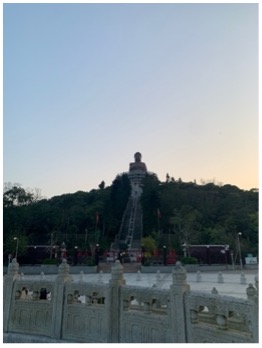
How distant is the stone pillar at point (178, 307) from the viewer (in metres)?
5.65

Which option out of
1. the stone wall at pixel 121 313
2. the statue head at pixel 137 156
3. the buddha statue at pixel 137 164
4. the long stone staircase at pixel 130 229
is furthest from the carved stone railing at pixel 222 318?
the statue head at pixel 137 156

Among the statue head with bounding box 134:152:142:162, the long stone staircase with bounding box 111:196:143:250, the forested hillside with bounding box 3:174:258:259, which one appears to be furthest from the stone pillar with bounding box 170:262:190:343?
the statue head with bounding box 134:152:142:162

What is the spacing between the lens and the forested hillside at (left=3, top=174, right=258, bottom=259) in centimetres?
3151

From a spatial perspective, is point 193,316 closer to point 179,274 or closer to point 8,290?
point 179,274

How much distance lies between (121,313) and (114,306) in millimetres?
202

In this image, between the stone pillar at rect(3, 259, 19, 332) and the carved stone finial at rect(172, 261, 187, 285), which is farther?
the stone pillar at rect(3, 259, 19, 332)

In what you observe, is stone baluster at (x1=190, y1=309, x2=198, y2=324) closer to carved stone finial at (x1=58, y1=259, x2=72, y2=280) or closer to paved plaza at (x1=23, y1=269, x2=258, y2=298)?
carved stone finial at (x1=58, y1=259, x2=72, y2=280)

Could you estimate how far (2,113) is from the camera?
484 centimetres

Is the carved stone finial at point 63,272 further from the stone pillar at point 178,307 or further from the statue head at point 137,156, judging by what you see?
the statue head at point 137,156

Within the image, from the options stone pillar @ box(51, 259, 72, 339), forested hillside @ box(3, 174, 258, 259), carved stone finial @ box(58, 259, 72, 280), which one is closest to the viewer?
stone pillar @ box(51, 259, 72, 339)

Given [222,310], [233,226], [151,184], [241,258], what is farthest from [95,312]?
[151,184]

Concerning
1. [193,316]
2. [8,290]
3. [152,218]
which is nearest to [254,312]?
[193,316]

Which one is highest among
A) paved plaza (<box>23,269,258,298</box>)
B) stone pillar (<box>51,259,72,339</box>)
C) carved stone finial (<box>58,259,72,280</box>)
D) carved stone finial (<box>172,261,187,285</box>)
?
carved stone finial (<box>172,261,187,285</box>)

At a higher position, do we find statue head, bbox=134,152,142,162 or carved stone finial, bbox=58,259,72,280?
statue head, bbox=134,152,142,162
